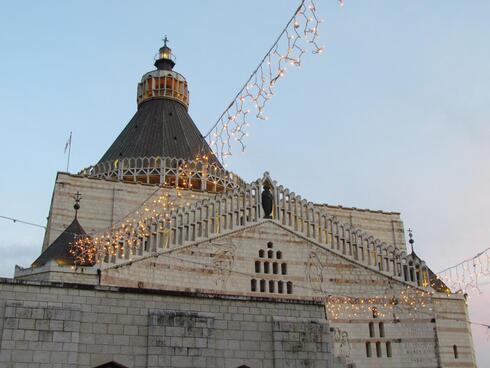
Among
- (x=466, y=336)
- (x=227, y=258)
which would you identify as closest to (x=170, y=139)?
(x=227, y=258)

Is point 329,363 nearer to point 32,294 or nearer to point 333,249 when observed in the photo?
point 32,294

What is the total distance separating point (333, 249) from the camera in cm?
2592

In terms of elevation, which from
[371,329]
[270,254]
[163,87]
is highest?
[163,87]

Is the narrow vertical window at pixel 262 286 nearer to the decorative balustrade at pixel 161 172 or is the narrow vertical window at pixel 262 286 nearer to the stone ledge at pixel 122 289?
the decorative balustrade at pixel 161 172

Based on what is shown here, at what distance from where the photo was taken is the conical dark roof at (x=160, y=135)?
3316 centimetres

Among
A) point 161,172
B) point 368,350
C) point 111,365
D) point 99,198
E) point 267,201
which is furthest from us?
point 161,172

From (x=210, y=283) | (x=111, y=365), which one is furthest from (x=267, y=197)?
(x=111, y=365)

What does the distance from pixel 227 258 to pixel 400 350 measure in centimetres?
795

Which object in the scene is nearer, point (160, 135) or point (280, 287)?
point (280, 287)

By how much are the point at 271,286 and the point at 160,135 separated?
1328cm

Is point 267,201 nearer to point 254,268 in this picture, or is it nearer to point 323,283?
point 254,268

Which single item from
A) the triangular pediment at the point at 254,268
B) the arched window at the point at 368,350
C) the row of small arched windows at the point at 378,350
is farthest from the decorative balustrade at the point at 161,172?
the row of small arched windows at the point at 378,350

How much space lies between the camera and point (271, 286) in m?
24.5

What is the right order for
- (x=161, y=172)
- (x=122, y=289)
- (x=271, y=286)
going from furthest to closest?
(x=161, y=172)
(x=271, y=286)
(x=122, y=289)
